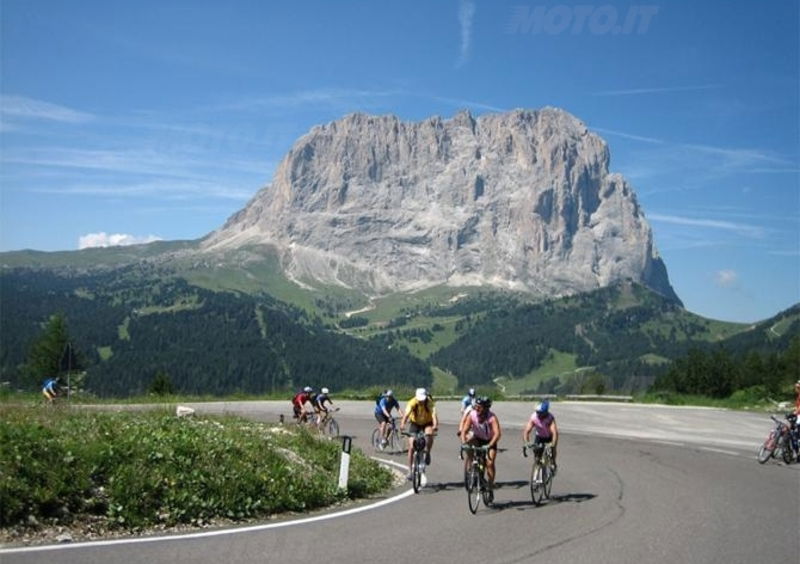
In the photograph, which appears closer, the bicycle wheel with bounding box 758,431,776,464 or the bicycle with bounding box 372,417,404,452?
the bicycle wheel with bounding box 758,431,776,464

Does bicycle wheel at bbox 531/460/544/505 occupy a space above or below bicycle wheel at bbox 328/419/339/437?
above

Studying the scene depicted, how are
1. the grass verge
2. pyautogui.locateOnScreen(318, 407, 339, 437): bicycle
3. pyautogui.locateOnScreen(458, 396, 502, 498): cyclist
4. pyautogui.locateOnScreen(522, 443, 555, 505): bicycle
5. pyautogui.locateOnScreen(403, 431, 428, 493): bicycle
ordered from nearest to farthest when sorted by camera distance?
the grass verge → pyautogui.locateOnScreen(522, 443, 555, 505): bicycle → pyautogui.locateOnScreen(458, 396, 502, 498): cyclist → pyautogui.locateOnScreen(403, 431, 428, 493): bicycle → pyautogui.locateOnScreen(318, 407, 339, 437): bicycle

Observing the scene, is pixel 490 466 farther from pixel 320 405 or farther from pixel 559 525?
pixel 320 405

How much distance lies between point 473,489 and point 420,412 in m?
4.16

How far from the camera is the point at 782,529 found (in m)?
11.4

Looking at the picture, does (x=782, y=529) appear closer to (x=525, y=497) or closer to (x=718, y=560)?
(x=718, y=560)

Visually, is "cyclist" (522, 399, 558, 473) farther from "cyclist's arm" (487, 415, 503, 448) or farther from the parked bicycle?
the parked bicycle

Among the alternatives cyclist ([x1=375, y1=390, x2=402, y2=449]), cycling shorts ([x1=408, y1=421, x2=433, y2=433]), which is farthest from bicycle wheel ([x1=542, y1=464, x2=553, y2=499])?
cyclist ([x1=375, y1=390, x2=402, y2=449])

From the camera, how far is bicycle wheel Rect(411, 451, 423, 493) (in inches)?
586

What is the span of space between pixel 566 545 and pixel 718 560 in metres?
1.83

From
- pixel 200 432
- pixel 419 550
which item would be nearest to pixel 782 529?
pixel 419 550

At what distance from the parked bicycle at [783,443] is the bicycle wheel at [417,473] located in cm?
1101

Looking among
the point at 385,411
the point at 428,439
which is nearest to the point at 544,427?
the point at 428,439

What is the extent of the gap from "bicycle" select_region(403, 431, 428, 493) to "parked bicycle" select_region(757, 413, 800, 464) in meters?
10.8
